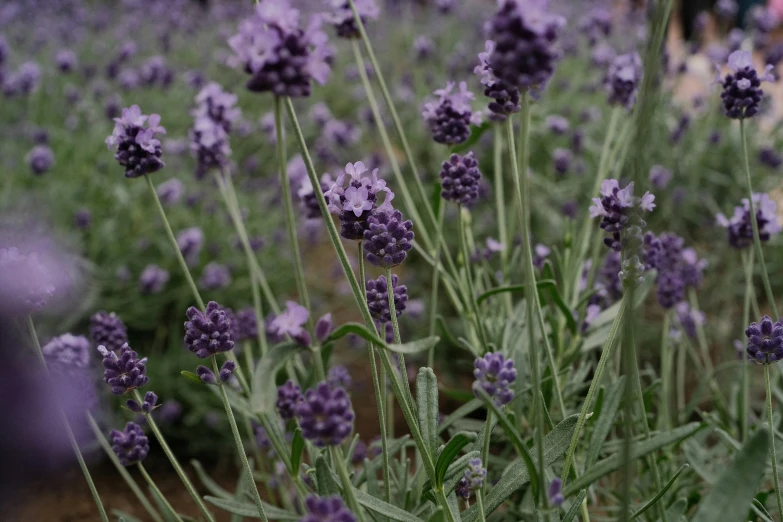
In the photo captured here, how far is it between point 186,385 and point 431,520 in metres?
1.98

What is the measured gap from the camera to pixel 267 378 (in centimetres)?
92

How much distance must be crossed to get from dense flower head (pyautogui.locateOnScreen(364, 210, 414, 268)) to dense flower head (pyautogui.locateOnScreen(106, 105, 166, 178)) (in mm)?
471

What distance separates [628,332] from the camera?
820mm

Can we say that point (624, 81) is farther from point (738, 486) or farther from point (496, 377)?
point (738, 486)

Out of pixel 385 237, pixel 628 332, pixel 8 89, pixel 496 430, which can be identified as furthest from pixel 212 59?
pixel 628 332

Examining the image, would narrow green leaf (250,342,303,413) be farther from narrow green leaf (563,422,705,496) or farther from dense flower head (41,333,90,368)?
dense flower head (41,333,90,368)

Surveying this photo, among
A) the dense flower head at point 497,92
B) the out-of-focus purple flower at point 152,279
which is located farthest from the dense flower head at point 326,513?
the out-of-focus purple flower at point 152,279

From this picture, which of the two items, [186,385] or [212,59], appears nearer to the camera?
[186,385]

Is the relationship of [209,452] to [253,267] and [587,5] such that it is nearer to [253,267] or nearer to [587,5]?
[253,267]

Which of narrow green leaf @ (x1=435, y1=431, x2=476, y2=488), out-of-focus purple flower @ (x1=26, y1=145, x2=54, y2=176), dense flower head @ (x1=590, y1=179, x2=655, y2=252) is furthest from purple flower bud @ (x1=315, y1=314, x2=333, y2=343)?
out-of-focus purple flower @ (x1=26, y1=145, x2=54, y2=176)

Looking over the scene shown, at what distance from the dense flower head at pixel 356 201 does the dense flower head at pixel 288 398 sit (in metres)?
0.31

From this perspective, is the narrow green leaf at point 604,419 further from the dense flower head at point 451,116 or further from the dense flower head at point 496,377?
the dense flower head at point 451,116

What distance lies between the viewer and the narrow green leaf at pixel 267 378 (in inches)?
35.1

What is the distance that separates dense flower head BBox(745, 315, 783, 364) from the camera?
4.18 feet
